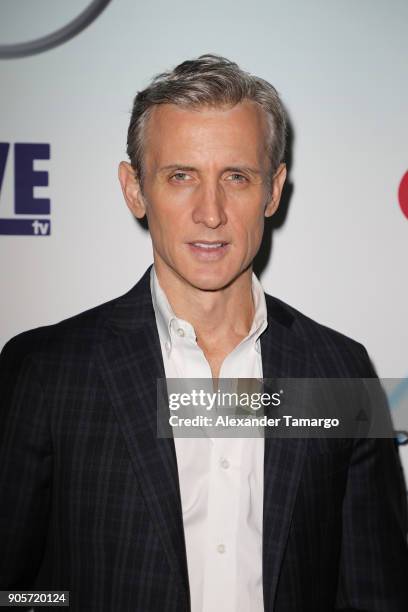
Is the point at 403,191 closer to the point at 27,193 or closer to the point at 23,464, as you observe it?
the point at 27,193

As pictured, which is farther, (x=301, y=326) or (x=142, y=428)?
(x=301, y=326)

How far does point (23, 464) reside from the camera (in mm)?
1342

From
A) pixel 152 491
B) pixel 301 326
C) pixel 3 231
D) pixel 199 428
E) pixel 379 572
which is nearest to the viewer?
pixel 152 491

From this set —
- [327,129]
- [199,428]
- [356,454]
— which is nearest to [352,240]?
[327,129]

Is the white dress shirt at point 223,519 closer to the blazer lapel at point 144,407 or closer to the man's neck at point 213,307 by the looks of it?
the blazer lapel at point 144,407

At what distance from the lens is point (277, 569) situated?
1.32 metres

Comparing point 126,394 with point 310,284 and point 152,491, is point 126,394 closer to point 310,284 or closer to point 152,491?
point 152,491

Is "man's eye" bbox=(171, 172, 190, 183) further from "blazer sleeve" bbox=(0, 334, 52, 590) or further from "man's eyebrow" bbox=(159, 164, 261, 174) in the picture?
"blazer sleeve" bbox=(0, 334, 52, 590)

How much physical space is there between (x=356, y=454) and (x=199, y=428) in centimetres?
43

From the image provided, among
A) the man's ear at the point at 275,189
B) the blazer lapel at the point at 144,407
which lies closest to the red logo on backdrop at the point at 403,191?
the man's ear at the point at 275,189

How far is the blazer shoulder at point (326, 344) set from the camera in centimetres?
157

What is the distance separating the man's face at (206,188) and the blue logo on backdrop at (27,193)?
0.44m

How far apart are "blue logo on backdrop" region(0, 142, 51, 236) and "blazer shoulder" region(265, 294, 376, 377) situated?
0.68 metres

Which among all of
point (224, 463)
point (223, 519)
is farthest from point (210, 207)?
point (223, 519)
